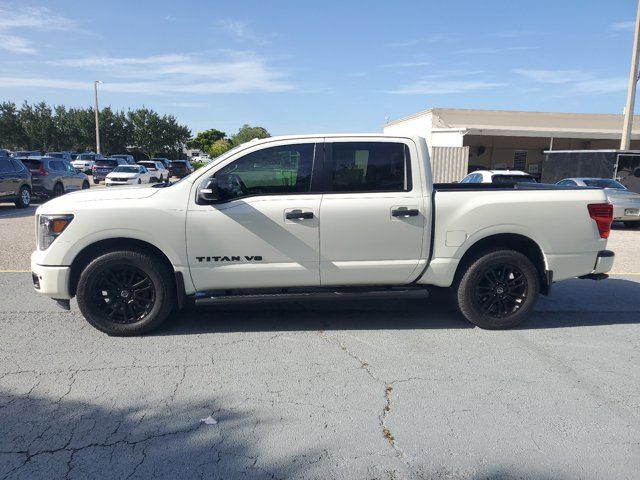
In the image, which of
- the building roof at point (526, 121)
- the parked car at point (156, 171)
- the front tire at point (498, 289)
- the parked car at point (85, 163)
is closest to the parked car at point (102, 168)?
the parked car at point (156, 171)

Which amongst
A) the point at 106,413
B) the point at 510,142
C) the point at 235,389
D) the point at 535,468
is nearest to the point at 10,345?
the point at 106,413

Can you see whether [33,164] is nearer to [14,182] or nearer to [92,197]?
[14,182]

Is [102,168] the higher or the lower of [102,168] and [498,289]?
the higher

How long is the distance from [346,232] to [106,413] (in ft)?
8.33

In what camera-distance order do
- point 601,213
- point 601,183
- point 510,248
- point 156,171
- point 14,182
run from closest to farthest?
1. point 601,213
2. point 510,248
3. point 601,183
4. point 14,182
5. point 156,171

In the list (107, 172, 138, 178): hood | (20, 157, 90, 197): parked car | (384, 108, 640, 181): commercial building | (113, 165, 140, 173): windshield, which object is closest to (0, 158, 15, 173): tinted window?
(20, 157, 90, 197): parked car

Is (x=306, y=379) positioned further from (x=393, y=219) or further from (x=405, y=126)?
(x=405, y=126)

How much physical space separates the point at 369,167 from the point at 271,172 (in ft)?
3.21

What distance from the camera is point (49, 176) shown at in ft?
58.6

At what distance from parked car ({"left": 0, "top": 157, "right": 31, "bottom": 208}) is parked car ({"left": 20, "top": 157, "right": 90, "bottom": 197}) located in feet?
4.60

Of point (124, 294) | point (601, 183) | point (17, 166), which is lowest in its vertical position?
point (124, 294)

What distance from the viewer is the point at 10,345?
448 centimetres

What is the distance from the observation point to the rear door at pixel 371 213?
468cm

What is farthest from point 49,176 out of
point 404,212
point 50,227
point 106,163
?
point 404,212
